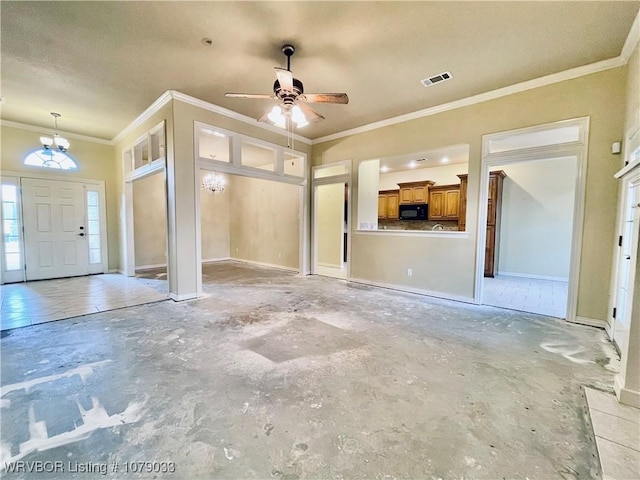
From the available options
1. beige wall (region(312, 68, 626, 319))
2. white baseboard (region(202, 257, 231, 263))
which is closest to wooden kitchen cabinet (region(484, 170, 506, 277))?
beige wall (region(312, 68, 626, 319))

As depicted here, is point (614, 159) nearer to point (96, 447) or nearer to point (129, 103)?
point (96, 447)

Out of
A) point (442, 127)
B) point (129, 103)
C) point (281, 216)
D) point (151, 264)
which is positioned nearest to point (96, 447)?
point (129, 103)

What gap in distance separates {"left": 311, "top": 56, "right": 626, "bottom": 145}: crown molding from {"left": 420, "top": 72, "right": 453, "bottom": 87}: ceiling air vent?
78 cm

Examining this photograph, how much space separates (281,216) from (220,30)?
4941 millimetres

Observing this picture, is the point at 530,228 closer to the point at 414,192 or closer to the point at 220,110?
the point at 414,192

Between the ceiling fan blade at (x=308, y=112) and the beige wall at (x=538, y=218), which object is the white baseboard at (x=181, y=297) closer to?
the ceiling fan blade at (x=308, y=112)

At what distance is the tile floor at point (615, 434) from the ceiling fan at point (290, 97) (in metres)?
3.22

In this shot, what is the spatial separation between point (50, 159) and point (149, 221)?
224cm

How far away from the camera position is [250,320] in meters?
3.52

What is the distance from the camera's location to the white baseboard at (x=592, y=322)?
327 cm

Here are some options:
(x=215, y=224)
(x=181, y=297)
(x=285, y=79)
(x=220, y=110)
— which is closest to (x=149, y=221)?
(x=215, y=224)

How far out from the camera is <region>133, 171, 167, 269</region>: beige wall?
7.01m

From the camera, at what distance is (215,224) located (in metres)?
8.88

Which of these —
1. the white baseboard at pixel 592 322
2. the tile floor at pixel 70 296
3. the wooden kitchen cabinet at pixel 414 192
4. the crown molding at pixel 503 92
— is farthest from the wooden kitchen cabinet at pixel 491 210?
the tile floor at pixel 70 296
